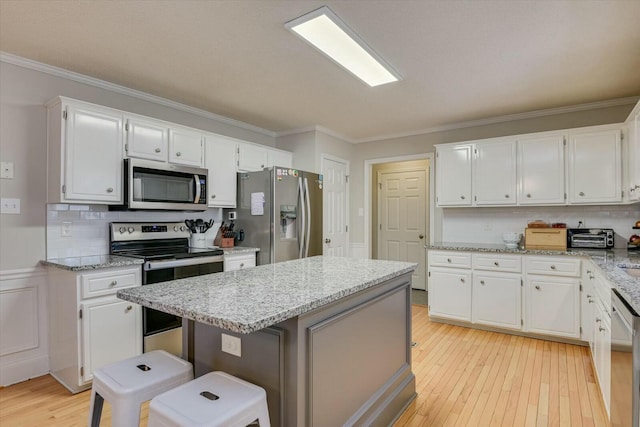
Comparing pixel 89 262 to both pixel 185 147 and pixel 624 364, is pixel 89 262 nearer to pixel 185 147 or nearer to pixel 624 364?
pixel 185 147

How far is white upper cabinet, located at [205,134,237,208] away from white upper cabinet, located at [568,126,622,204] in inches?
140

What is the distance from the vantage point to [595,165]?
334cm

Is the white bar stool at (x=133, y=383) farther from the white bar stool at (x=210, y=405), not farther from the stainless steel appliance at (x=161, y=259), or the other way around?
the stainless steel appliance at (x=161, y=259)

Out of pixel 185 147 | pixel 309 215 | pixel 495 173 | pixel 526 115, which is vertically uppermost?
pixel 526 115

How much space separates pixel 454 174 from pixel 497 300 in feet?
4.91

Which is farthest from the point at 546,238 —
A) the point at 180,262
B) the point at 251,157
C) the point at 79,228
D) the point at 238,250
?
the point at 79,228

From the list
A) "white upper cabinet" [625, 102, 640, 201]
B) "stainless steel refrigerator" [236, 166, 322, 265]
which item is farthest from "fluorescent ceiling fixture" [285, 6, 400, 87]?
"white upper cabinet" [625, 102, 640, 201]

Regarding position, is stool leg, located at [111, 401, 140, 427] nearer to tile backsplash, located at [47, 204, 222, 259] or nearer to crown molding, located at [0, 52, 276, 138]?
tile backsplash, located at [47, 204, 222, 259]

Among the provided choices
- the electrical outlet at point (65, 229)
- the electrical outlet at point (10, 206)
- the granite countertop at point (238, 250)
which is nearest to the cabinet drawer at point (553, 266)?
the granite countertop at point (238, 250)

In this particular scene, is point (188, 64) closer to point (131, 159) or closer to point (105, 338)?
point (131, 159)

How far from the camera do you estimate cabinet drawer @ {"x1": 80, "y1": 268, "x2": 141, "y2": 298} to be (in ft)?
7.77

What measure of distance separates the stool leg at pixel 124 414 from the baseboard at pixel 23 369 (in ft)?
6.70

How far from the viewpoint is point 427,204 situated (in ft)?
18.0

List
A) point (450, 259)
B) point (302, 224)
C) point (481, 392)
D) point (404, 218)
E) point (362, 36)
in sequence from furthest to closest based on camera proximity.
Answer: point (404, 218) → point (302, 224) → point (450, 259) → point (481, 392) → point (362, 36)
